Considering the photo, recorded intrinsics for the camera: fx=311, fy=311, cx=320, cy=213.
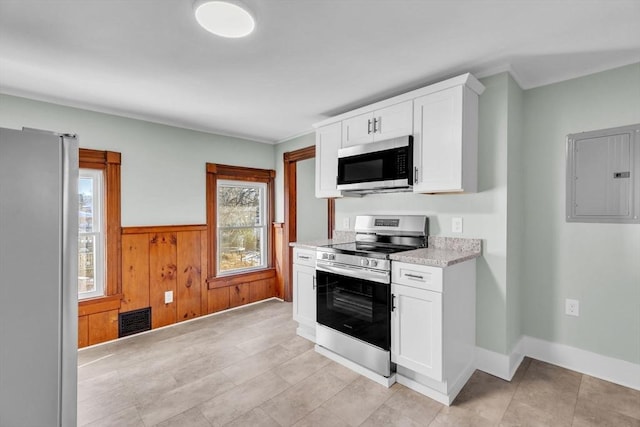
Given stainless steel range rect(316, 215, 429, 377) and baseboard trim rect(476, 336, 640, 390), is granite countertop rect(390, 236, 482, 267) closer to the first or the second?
stainless steel range rect(316, 215, 429, 377)

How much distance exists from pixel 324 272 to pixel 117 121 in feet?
8.61

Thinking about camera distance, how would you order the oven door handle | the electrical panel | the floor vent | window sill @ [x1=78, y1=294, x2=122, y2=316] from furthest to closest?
the floor vent < window sill @ [x1=78, y1=294, x2=122, y2=316] < the oven door handle < the electrical panel

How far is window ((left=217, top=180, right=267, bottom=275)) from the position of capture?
4.18 meters

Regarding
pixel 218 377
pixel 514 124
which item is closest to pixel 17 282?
pixel 218 377

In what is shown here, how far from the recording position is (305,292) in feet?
10.1

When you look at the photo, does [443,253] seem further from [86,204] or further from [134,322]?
[86,204]

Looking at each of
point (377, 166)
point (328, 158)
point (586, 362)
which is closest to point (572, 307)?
point (586, 362)

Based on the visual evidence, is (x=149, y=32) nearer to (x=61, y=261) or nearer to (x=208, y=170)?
(x=61, y=261)

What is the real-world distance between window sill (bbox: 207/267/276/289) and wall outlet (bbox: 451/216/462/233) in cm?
275

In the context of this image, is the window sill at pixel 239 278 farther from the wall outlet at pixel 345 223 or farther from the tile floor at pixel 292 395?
the wall outlet at pixel 345 223

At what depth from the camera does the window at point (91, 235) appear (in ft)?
10.1

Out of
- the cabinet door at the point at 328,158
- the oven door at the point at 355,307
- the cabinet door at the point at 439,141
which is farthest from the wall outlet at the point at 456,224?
the cabinet door at the point at 328,158

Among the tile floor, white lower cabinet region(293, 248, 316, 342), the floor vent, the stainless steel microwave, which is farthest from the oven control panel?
the floor vent

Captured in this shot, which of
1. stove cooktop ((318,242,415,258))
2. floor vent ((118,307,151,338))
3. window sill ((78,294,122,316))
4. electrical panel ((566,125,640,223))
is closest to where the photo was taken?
electrical panel ((566,125,640,223))
